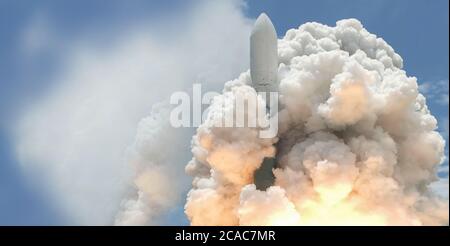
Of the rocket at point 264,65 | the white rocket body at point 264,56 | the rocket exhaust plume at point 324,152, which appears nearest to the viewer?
the rocket exhaust plume at point 324,152

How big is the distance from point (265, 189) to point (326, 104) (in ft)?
25.6

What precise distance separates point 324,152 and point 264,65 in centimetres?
888

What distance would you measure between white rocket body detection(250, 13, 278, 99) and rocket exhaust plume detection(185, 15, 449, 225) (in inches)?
3.1

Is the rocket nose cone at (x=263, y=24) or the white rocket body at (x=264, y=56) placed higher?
Answer: the rocket nose cone at (x=263, y=24)

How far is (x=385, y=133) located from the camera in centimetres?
4722

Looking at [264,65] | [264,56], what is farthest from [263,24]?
[264,65]

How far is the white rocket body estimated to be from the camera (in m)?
48.3

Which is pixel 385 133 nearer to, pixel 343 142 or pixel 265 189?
pixel 343 142

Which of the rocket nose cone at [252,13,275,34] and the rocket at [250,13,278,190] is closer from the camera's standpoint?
the rocket at [250,13,278,190]

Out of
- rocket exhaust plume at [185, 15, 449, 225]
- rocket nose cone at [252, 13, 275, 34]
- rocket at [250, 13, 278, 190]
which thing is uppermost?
rocket nose cone at [252, 13, 275, 34]

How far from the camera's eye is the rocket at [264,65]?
155ft

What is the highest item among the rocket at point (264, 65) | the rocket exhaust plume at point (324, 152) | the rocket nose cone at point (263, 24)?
the rocket nose cone at point (263, 24)

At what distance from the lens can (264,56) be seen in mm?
48812
